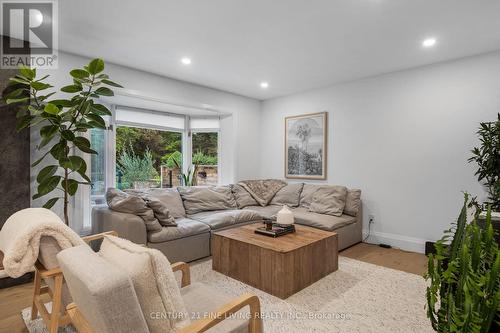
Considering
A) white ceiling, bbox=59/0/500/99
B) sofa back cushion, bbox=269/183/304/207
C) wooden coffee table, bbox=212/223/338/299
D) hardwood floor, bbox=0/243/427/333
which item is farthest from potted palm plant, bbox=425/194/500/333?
sofa back cushion, bbox=269/183/304/207

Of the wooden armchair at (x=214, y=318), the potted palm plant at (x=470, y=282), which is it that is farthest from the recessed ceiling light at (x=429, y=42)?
the wooden armchair at (x=214, y=318)

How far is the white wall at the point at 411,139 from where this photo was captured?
11.2ft

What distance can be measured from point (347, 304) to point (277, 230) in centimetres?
97

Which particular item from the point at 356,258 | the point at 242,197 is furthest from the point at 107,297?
the point at 242,197

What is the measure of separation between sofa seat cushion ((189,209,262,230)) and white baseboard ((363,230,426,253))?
1777 millimetres

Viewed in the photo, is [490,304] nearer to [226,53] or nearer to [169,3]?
[169,3]

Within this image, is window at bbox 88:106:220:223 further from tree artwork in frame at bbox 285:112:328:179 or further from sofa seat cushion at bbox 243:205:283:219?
tree artwork in frame at bbox 285:112:328:179

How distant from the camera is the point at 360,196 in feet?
14.0

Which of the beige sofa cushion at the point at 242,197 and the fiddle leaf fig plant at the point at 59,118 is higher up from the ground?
the fiddle leaf fig plant at the point at 59,118

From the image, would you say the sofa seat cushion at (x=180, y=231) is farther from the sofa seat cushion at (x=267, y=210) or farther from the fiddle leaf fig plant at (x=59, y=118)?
the sofa seat cushion at (x=267, y=210)

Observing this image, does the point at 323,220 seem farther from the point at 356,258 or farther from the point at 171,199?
the point at 171,199

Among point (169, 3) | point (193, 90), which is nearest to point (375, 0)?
point (169, 3)

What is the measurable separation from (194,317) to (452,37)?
3.59 meters

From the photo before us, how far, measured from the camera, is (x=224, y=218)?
382cm
